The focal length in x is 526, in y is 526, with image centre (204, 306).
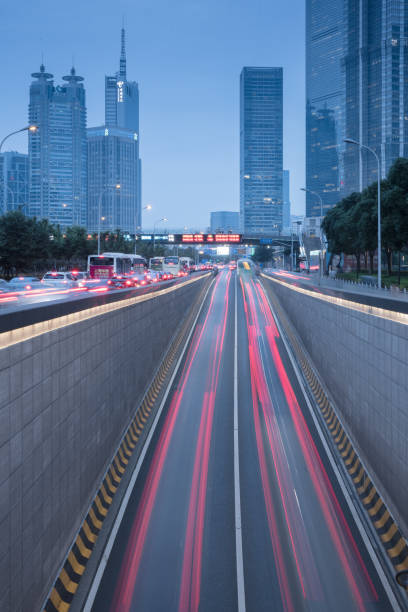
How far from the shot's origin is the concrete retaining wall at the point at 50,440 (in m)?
8.28

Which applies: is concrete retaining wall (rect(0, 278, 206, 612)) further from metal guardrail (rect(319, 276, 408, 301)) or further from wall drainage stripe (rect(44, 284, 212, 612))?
metal guardrail (rect(319, 276, 408, 301))

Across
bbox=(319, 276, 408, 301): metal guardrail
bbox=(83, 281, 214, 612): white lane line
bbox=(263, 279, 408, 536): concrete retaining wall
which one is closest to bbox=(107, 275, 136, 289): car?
bbox=(319, 276, 408, 301): metal guardrail

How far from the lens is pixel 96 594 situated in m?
11.2

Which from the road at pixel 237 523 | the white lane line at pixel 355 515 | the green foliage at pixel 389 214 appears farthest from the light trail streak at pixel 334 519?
the green foliage at pixel 389 214

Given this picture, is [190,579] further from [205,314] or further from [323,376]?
[205,314]

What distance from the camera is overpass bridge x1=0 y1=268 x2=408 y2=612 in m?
9.66

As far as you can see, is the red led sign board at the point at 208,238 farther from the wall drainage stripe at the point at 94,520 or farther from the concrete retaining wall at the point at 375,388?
the wall drainage stripe at the point at 94,520

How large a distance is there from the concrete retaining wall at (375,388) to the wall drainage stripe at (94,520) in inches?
301

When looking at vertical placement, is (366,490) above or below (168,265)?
below

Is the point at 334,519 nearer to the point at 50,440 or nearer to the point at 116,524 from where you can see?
the point at 116,524

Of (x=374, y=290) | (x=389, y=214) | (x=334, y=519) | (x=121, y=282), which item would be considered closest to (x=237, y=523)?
(x=334, y=519)

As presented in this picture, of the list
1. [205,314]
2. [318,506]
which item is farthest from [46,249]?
[318,506]

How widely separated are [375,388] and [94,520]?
8.89 meters

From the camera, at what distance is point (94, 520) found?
1369 centimetres
